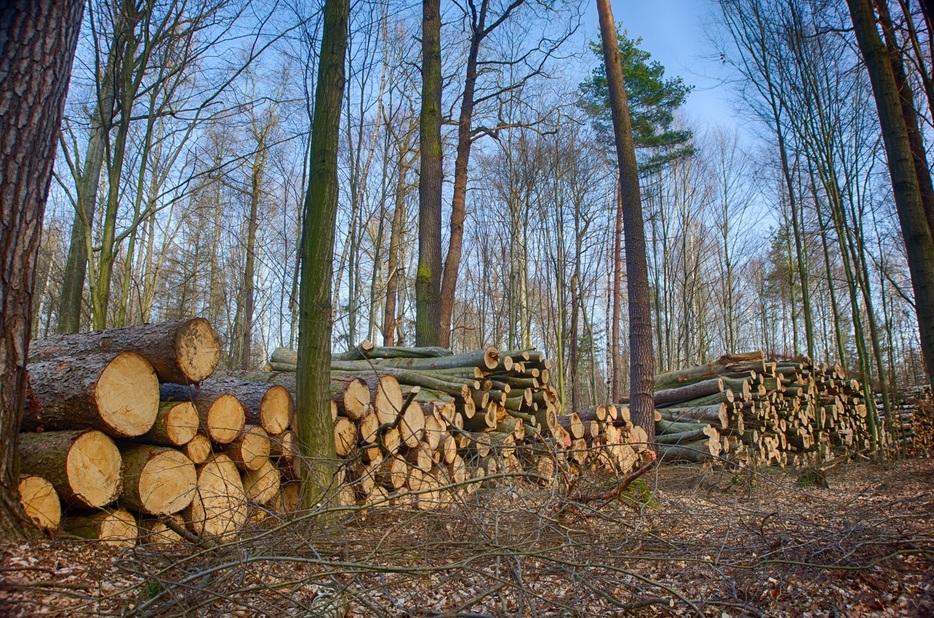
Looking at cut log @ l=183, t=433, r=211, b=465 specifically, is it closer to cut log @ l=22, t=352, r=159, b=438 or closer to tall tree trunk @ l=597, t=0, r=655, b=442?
cut log @ l=22, t=352, r=159, b=438

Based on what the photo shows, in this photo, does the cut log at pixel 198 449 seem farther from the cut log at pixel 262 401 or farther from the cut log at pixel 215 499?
the cut log at pixel 262 401

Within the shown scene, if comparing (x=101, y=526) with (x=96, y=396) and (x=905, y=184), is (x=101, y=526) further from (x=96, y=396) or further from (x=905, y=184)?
(x=905, y=184)

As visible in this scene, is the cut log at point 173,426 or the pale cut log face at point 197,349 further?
the pale cut log face at point 197,349

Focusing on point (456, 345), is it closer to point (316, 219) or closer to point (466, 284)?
point (466, 284)

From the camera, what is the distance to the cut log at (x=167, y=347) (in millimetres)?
3566

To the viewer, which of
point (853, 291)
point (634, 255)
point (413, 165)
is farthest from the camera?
point (413, 165)

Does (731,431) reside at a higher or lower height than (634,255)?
lower

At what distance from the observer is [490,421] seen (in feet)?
20.0

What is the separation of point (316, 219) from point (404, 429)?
2.02m

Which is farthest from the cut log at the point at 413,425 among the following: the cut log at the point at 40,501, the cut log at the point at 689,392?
the cut log at the point at 689,392

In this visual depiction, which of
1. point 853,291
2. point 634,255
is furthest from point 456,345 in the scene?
point 634,255

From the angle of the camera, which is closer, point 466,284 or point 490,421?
point 490,421

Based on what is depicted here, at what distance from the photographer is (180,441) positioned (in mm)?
3541

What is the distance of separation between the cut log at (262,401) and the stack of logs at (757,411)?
17.7ft
